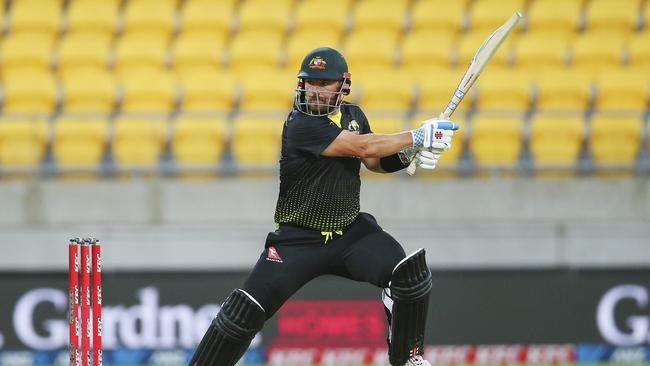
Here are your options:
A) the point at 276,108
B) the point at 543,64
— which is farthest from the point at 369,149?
the point at 543,64

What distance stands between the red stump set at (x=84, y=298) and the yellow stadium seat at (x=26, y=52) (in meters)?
6.77

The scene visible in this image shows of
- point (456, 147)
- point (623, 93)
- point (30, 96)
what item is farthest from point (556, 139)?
point (30, 96)

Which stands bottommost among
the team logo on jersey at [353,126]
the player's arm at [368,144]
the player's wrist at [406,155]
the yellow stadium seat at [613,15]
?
the player's wrist at [406,155]

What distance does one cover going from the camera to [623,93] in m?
12.0

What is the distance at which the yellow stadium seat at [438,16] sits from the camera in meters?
13.2

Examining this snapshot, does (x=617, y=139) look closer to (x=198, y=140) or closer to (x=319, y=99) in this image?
(x=198, y=140)

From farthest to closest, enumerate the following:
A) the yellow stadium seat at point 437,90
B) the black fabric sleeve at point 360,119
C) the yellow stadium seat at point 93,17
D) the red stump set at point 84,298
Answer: the yellow stadium seat at point 93,17 → the yellow stadium seat at point 437,90 → the black fabric sleeve at point 360,119 → the red stump set at point 84,298

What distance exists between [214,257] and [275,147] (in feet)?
3.58

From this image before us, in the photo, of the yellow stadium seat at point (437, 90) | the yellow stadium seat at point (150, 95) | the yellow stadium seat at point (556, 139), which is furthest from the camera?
the yellow stadium seat at point (150, 95)

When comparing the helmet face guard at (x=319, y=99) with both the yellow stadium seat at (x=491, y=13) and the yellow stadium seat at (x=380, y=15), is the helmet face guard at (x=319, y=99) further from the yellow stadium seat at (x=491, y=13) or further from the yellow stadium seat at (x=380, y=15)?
the yellow stadium seat at (x=491, y=13)

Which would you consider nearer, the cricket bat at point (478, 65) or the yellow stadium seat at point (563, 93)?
the cricket bat at point (478, 65)

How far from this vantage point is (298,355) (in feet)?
34.2

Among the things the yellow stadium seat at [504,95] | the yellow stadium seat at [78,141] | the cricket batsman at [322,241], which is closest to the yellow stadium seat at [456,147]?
the yellow stadium seat at [504,95]

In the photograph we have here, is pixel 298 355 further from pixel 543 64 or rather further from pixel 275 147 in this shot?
pixel 543 64
